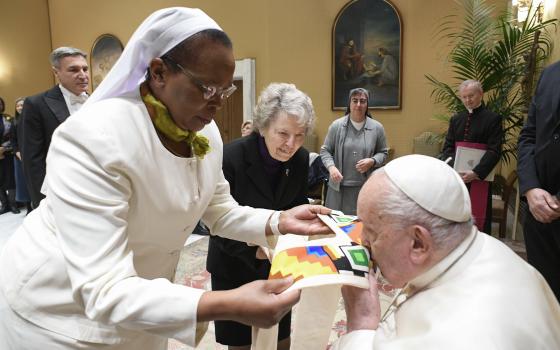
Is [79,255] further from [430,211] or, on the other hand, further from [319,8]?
[319,8]

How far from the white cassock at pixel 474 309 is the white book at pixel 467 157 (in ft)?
10.7

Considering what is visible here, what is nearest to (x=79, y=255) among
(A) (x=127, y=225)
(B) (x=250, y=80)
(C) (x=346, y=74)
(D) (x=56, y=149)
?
(A) (x=127, y=225)

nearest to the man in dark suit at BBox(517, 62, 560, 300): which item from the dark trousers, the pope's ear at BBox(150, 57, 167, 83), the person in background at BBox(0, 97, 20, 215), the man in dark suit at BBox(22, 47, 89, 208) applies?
the dark trousers

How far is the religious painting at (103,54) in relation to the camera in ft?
32.9

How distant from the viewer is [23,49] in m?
10.3

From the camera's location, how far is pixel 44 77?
10812mm

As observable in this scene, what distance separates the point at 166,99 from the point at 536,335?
1152 millimetres

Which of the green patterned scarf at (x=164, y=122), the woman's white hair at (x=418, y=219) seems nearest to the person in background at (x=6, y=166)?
the green patterned scarf at (x=164, y=122)

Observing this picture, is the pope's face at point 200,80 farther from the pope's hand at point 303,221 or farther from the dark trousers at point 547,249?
the dark trousers at point 547,249

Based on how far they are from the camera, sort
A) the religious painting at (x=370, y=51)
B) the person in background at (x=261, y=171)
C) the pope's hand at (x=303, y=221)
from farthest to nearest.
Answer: the religious painting at (x=370, y=51)
the person in background at (x=261, y=171)
the pope's hand at (x=303, y=221)

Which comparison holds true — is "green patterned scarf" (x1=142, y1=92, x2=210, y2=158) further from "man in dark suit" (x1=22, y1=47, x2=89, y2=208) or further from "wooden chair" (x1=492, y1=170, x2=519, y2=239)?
"wooden chair" (x1=492, y1=170, x2=519, y2=239)

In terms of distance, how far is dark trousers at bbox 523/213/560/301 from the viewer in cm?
223

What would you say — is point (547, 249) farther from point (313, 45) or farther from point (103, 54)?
point (103, 54)

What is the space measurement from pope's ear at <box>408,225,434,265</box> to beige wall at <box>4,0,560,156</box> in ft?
20.8
